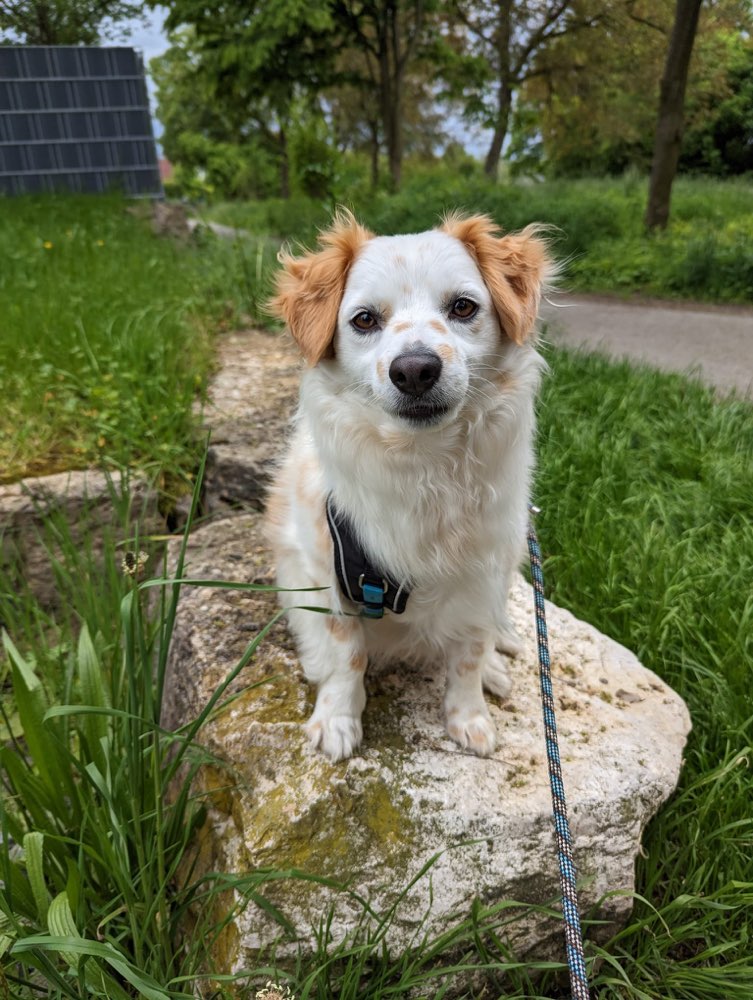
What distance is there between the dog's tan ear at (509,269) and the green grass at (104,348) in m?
2.01

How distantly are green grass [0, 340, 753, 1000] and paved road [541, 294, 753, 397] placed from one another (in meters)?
2.68

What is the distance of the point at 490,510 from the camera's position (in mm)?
1608

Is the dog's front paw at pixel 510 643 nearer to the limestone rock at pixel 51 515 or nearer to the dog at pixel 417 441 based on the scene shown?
the dog at pixel 417 441

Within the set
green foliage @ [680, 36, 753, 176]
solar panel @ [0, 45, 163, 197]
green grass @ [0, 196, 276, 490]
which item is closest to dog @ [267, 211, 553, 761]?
green grass @ [0, 196, 276, 490]

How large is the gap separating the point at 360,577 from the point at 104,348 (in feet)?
9.70

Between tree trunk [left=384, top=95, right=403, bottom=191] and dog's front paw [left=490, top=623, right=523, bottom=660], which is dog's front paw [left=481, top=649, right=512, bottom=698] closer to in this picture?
dog's front paw [left=490, top=623, right=523, bottom=660]

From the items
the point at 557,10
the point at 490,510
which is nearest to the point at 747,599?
the point at 490,510

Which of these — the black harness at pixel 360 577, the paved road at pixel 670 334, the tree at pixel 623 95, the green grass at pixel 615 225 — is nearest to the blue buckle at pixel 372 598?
the black harness at pixel 360 577

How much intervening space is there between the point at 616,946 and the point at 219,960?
955 mm

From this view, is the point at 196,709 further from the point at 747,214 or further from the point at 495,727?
the point at 747,214

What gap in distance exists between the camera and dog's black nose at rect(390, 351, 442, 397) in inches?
54.1

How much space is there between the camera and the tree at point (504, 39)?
1608 cm

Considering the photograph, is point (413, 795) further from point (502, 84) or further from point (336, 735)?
point (502, 84)

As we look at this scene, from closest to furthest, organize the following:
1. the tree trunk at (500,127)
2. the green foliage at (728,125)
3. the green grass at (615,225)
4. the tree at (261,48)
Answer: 1. the green grass at (615,225)
2. the tree at (261,48)
3. the tree trunk at (500,127)
4. the green foliage at (728,125)
